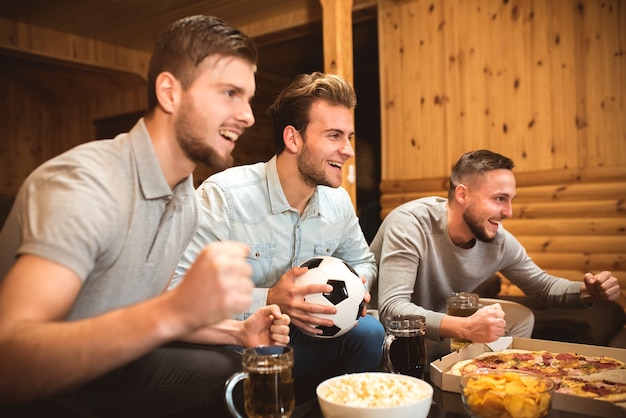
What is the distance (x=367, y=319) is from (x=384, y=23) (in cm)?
379

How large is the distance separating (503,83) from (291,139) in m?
2.93

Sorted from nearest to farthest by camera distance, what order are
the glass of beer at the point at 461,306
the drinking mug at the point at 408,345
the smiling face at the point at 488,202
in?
the drinking mug at the point at 408,345, the glass of beer at the point at 461,306, the smiling face at the point at 488,202

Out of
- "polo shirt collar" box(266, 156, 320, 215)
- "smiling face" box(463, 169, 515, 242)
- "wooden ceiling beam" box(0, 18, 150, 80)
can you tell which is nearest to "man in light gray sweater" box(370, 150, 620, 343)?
"smiling face" box(463, 169, 515, 242)

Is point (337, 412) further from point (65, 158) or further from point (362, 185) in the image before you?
point (362, 185)

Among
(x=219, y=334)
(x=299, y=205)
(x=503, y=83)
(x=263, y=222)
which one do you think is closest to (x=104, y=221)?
(x=219, y=334)

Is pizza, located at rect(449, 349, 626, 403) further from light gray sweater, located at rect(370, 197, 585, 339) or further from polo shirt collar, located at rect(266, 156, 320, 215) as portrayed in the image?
polo shirt collar, located at rect(266, 156, 320, 215)

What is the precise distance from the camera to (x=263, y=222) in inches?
92.2

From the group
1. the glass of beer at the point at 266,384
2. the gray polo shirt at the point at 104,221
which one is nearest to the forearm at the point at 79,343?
the gray polo shirt at the point at 104,221

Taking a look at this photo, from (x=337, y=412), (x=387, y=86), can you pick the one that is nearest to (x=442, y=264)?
(x=337, y=412)

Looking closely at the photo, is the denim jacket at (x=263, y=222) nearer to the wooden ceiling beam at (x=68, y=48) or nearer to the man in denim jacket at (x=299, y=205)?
the man in denim jacket at (x=299, y=205)

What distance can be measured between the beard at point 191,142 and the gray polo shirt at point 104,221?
9 cm

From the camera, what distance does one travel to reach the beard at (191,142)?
1438mm

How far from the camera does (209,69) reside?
4.68 ft

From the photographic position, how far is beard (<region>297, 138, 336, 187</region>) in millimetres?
2344
